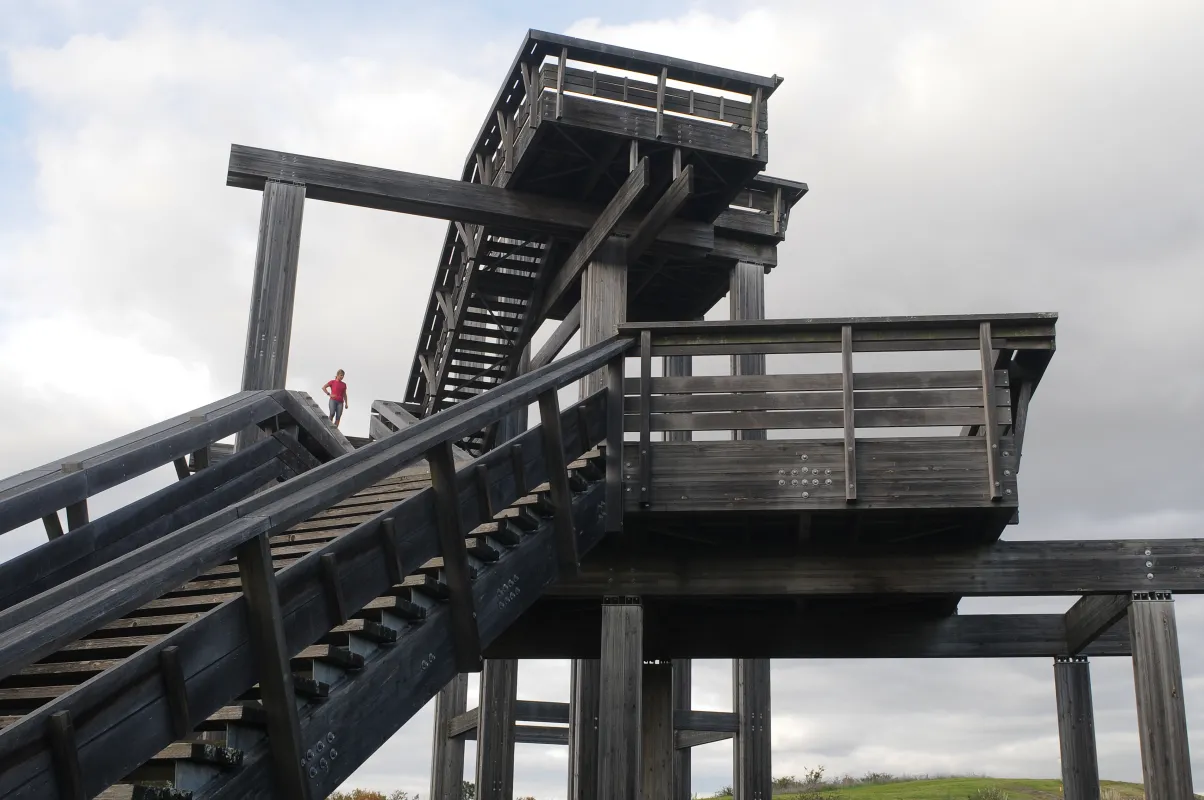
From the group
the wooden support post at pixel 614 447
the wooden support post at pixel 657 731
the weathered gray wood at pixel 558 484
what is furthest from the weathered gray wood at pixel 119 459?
the wooden support post at pixel 657 731

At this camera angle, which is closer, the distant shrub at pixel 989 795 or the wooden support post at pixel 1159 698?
the wooden support post at pixel 1159 698

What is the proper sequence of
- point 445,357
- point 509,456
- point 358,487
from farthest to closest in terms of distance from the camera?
point 445,357 < point 509,456 < point 358,487

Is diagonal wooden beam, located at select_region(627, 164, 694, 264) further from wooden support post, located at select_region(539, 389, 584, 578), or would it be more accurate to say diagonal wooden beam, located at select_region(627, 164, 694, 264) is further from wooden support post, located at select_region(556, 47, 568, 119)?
wooden support post, located at select_region(539, 389, 584, 578)

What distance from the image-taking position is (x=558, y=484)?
24.5 feet

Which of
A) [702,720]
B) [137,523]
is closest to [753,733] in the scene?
[702,720]

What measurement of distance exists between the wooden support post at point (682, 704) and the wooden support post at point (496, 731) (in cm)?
291

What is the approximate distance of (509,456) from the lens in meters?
7.04

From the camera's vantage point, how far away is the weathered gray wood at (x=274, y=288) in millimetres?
10570

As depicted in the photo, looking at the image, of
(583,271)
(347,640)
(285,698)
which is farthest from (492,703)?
(285,698)

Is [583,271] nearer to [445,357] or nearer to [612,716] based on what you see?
[445,357]

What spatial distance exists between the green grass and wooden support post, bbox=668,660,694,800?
5.88 feet

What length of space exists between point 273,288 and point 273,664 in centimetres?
683

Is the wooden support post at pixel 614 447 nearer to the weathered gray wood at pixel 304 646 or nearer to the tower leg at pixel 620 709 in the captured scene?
the tower leg at pixel 620 709

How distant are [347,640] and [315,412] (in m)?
3.29
